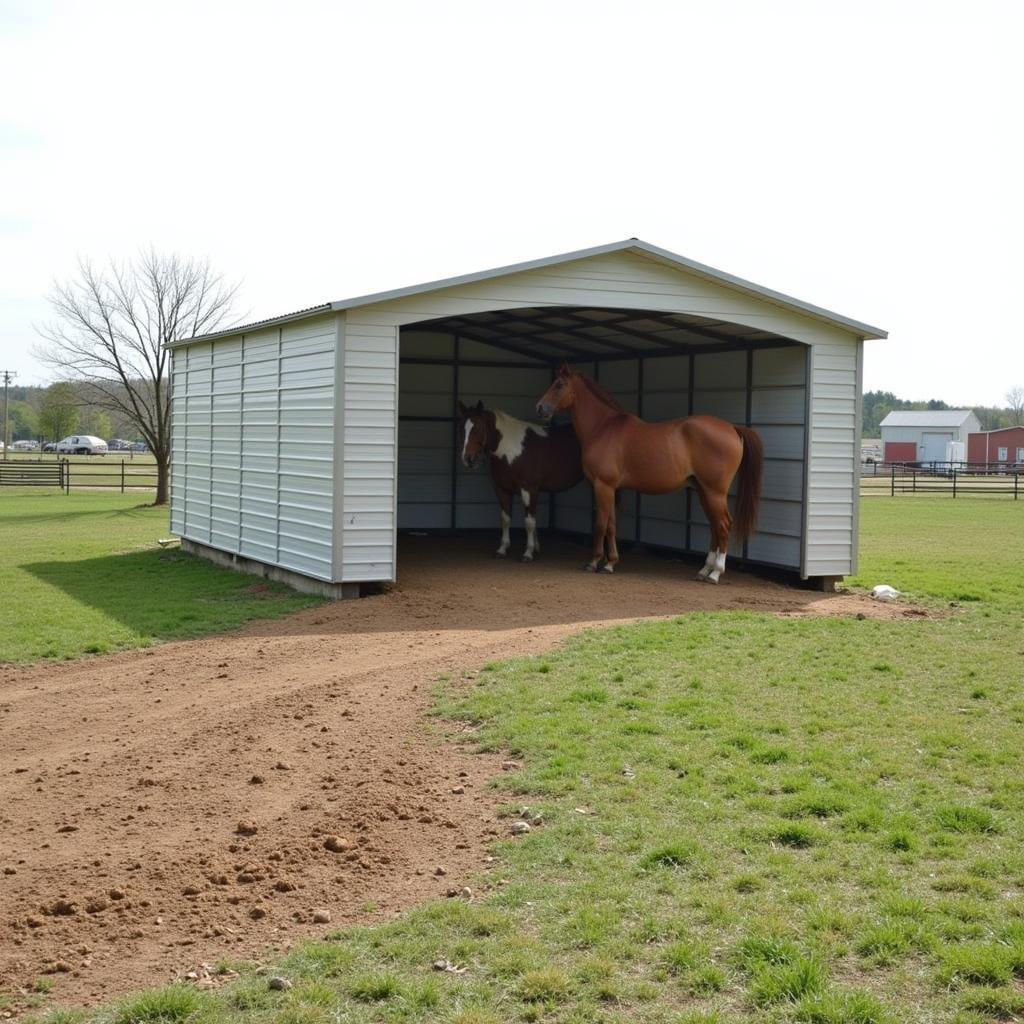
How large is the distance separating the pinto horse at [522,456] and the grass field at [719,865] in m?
7.48

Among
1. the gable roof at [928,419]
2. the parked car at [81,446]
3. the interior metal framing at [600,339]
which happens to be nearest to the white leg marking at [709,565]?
the interior metal framing at [600,339]

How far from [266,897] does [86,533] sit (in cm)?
2034

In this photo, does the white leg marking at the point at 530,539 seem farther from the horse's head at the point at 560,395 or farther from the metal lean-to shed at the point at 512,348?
the metal lean-to shed at the point at 512,348

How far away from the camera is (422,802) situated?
666 centimetres

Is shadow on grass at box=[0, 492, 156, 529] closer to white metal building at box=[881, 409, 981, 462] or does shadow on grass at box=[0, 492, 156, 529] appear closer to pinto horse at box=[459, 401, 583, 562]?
pinto horse at box=[459, 401, 583, 562]

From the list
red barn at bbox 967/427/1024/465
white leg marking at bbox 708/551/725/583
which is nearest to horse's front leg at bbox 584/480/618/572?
white leg marking at bbox 708/551/725/583

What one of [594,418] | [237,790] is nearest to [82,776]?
[237,790]

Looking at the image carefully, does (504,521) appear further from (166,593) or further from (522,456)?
(166,593)

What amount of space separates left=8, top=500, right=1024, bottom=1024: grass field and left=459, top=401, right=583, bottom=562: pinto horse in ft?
24.5

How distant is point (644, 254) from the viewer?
14383 mm

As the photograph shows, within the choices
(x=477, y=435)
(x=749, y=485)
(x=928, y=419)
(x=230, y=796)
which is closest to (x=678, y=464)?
(x=749, y=485)

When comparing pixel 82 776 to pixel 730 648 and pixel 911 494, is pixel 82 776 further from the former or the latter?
pixel 911 494

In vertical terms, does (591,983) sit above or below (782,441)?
below

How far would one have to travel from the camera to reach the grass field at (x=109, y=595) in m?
11.8
